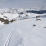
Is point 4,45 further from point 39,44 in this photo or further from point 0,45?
point 39,44

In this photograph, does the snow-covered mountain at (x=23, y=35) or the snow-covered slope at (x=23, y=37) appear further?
the snow-covered mountain at (x=23, y=35)

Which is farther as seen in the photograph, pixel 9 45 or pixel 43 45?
pixel 9 45

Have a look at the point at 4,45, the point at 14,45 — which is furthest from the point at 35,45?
the point at 4,45

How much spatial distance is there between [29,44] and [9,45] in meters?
2.13

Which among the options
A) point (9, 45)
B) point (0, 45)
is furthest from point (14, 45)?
point (0, 45)

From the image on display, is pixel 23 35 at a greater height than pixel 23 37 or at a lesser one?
lesser

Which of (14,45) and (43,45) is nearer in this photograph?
(43,45)

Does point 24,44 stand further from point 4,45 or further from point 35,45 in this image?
Result: point 4,45

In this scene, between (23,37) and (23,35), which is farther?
(23,35)

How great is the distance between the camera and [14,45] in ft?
41.8

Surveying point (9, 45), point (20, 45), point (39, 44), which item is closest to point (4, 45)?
point (9, 45)

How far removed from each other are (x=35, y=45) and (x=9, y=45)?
2.78 m

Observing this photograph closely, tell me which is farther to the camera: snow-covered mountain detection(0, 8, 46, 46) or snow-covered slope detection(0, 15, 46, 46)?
snow-covered mountain detection(0, 8, 46, 46)

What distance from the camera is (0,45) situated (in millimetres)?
13172
